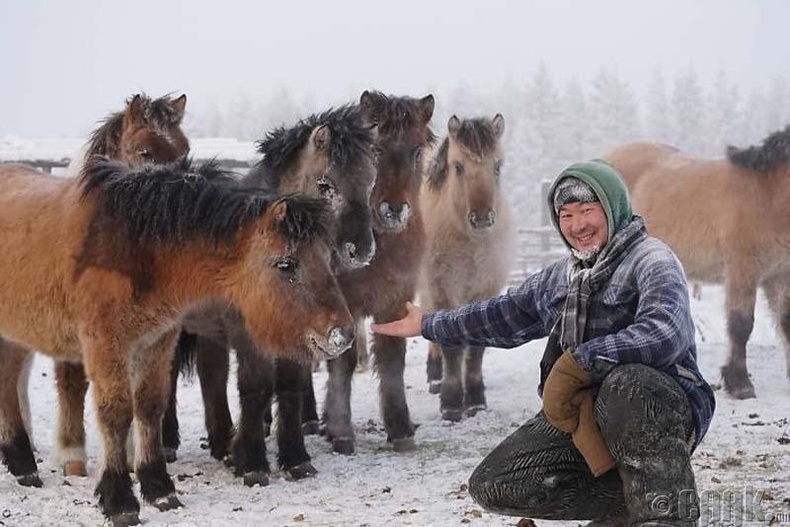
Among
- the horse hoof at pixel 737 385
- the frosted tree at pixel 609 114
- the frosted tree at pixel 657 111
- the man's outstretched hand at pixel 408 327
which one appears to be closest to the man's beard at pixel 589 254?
the man's outstretched hand at pixel 408 327

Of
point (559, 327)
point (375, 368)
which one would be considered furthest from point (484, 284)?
point (559, 327)

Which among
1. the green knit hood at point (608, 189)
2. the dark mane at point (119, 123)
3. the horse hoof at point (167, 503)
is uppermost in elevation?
A: the dark mane at point (119, 123)

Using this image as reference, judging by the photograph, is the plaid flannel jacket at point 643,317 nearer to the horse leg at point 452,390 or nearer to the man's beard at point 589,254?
the man's beard at point 589,254

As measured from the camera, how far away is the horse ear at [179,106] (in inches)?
294

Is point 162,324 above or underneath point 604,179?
underneath

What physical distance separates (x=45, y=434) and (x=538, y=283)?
17.5 ft

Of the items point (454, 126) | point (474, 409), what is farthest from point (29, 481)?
point (454, 126)

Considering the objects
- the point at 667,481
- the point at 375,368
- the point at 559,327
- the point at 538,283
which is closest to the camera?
the point at 667,481

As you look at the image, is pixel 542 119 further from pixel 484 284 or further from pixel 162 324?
pixel 162 324

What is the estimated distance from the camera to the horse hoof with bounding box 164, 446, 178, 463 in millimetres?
6598

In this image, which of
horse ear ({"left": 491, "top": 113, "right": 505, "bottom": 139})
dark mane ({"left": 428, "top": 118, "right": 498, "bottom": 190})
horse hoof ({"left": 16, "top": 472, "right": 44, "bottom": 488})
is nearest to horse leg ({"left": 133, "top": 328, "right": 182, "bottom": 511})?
horse hoof ({"left": 16, "top": 472, "right": 44, "bottom": 488})

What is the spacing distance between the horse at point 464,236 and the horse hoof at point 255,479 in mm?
2504

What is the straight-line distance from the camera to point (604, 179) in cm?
352

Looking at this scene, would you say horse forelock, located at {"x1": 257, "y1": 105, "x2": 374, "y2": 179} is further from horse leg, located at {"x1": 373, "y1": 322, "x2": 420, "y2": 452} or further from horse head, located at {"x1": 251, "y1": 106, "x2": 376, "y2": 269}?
horse leg, located at {"x1": 373, "y1": 322, "x2": 420, "y2": 452}
